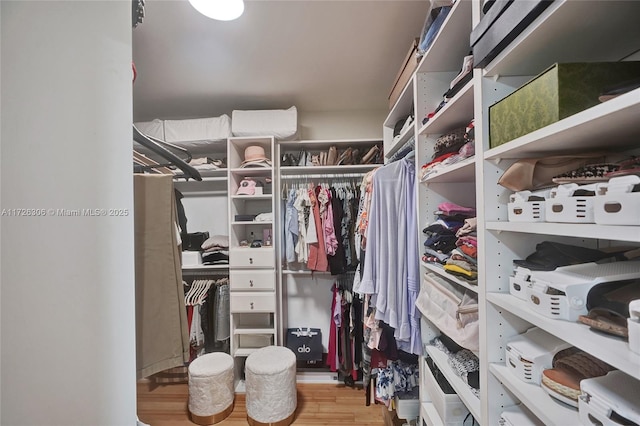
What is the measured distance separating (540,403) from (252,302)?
5.76ft

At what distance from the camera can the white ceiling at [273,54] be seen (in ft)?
3.87

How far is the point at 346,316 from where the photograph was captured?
194cm

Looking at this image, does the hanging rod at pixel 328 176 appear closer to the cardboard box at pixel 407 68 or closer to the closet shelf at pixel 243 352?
the cardboard box at pixel 407 68

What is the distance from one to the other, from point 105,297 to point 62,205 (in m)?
0.22

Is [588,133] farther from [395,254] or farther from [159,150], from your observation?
[159,150]

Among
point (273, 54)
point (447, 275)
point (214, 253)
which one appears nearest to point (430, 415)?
point (447, 275)

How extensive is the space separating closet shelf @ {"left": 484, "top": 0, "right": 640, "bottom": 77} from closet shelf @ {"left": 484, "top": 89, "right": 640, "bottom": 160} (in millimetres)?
219

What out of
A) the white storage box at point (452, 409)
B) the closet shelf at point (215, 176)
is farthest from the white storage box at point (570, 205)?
the closet shelf at point (215, 176)

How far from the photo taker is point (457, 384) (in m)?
0.81

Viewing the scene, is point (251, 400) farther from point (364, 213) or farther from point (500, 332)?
point (500, 332)

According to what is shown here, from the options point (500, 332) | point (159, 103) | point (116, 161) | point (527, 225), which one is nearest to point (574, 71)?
point (527, 225)

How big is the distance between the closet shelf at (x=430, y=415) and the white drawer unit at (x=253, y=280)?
4.02 feet

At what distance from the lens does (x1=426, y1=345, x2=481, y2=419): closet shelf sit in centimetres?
71

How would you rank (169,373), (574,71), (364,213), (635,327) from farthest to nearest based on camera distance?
(169,373) → (364,213) → (574,71) → (635,327)
